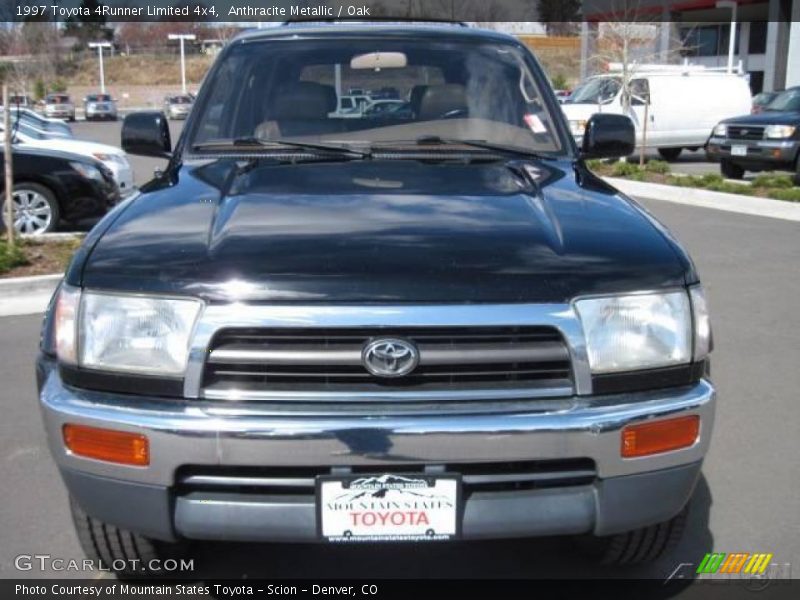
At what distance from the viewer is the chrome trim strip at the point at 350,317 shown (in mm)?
2412

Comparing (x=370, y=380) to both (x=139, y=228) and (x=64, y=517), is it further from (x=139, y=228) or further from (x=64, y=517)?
(x=64, y=517)

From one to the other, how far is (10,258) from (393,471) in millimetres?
5969

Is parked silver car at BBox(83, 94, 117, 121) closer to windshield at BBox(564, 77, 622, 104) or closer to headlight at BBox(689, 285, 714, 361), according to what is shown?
windshield at BBox(564, 77, 622, 104)

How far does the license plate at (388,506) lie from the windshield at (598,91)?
751 inches

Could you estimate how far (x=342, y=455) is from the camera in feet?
7.89

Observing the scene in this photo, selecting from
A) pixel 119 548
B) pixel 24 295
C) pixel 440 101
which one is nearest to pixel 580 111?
pixel 24 295

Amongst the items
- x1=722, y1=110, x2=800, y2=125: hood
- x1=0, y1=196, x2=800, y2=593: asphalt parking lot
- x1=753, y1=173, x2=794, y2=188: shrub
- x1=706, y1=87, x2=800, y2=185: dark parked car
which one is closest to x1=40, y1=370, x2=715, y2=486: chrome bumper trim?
x1=0, y1=196, x2=800, y2=593: asphalt parking lot

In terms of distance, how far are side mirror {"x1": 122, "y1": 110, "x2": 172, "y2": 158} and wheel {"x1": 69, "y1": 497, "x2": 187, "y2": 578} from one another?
1.88 metres

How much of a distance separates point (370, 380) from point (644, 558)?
1309 mm

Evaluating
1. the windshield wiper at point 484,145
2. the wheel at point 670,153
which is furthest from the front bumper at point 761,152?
the windshield wiper at point 484,145

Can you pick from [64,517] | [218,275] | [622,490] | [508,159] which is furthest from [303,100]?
[622,490]

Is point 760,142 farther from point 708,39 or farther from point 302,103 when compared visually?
point 708,39

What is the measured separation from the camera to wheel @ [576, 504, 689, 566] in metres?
2.99

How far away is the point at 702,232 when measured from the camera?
10422 millimetres
